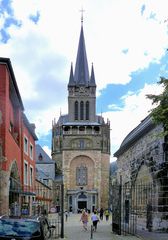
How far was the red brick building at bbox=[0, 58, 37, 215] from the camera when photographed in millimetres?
23953

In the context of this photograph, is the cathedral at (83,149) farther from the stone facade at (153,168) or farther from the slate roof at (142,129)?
the stone facade at (153,168)

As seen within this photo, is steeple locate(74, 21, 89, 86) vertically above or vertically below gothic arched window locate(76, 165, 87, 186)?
above

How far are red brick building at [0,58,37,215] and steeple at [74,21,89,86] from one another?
6582 centimetres

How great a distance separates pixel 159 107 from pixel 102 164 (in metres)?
87.9

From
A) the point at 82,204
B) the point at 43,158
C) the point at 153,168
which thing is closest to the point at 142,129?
the point at 153,168

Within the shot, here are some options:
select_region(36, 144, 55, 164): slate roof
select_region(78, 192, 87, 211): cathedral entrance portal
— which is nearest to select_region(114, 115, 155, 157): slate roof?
select_region(78, 192, 87, 211): cathedral entrance portal

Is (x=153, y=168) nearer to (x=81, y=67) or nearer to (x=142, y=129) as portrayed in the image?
(x=142, y=129)

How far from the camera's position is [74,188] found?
3900 inches

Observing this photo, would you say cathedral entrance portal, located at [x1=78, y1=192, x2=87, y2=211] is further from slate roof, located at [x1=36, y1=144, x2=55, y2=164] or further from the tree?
the tree

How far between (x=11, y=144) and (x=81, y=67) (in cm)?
7959

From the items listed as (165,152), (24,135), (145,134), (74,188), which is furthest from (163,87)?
(74,188)

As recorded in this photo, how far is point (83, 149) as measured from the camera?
99.3 meters

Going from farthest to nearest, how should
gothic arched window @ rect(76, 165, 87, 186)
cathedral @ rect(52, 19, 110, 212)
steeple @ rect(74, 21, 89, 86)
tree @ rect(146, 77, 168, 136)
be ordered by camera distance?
steeple @ rect(74, 21, 89, 86), gothic arched window @ rect(76, 165, 87, 186), cathedral @ rect(52, 19, 110, 212), tree @ rect(146, 77, 168, 136)

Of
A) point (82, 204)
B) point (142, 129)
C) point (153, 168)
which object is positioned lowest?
point (82, 204)
